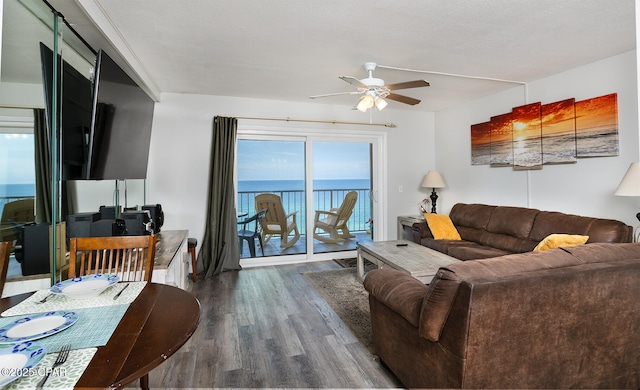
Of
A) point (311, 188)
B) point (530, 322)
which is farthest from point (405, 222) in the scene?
point (530, 322)

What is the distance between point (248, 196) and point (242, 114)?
121 cm

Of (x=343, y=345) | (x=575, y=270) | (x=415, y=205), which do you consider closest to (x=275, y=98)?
(x=415, y=205)

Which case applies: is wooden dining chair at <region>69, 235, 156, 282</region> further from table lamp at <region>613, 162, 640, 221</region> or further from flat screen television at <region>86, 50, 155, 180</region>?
table lamp at <region>613, 162, 640, 221</region>

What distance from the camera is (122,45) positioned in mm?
2629

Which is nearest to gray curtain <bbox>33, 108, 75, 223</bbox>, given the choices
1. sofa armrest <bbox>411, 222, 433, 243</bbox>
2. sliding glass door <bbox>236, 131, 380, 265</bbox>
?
sliding glass door <bbox>236, 131, 380, 265</bbox>

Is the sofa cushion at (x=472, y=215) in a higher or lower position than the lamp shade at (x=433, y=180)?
lower

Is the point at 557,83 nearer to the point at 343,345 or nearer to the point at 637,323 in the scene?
the point at 637,323

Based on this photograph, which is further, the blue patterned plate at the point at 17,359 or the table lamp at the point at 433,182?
the table lamp at the point at 433,182

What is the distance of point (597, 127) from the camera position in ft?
10.2

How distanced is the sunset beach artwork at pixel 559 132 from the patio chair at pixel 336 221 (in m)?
2.66

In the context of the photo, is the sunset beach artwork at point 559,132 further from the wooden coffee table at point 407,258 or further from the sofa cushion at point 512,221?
the wooden coffee table at point 407,258

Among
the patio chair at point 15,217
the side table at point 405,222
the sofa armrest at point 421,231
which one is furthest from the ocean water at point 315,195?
the patio chair at point 15,217

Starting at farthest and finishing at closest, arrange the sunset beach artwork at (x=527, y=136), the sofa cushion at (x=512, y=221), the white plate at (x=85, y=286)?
the sunset beach artwork at (x=527, y=136) < the sofa cushion at (x=512, y=221) < the white plate at (x=85, y=286)

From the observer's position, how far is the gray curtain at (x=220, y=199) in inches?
165
